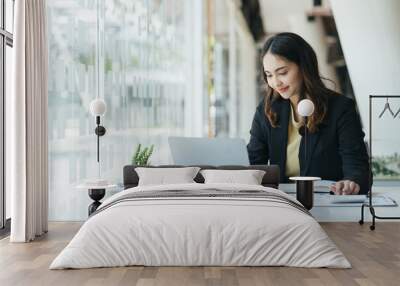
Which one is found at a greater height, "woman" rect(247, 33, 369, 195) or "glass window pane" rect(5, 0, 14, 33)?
"glass window pane" rect(5, 0, 14, 33)

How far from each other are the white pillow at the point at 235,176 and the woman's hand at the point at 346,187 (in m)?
1.14

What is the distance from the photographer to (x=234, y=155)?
716 centimetres

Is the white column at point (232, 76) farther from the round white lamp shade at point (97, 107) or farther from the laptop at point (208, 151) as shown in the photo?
the round white lamp shade at point (97, 107)

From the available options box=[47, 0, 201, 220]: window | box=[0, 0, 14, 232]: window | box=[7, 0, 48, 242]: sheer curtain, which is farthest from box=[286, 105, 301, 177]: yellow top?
box=[0, 0, 14, 232]: window

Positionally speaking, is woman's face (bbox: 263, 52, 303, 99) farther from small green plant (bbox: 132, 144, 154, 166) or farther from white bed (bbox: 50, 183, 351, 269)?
white bed (bbox: 50, 183, 351, 269)

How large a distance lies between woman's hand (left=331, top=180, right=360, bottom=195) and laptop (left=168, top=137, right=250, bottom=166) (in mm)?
1054

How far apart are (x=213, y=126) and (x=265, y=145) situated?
62 cm

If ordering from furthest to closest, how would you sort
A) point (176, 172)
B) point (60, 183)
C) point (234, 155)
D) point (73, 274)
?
point (60, 183)
point (234, 155)
point (176, 172)
point (73, 274)

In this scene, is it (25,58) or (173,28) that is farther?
(173,28)

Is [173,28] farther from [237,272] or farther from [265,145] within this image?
[237,272]

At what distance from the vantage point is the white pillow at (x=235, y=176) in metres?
6.57

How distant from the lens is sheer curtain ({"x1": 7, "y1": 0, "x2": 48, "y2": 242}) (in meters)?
6.02

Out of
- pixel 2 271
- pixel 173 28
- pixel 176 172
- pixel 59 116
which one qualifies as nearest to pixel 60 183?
pixel 59 116

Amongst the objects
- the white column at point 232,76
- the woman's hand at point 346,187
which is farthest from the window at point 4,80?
the woman's hand at point 346,187
